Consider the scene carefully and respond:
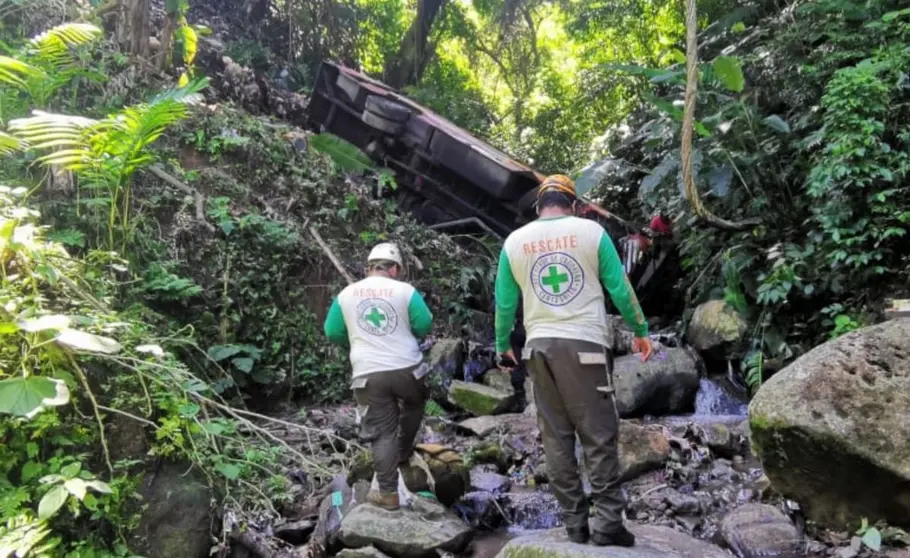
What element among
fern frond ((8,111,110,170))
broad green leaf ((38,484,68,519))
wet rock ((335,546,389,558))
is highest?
fern frond ((8,111,110,170))

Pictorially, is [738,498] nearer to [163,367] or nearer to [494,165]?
[163,367]

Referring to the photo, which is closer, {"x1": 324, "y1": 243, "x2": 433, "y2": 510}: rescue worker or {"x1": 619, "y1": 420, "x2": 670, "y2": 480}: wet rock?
{"x1": 324, "y1": 243, "x2": 433, "y2": 510}: rescue worker

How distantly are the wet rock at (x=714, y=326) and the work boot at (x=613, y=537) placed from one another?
17.0 ft

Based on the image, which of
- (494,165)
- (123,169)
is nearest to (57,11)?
(123,169)

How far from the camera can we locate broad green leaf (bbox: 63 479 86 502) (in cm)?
303

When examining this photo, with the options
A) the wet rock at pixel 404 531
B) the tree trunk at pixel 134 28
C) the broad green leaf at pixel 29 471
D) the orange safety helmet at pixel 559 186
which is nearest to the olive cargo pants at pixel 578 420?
the orange safety helmet at pixel 559 186

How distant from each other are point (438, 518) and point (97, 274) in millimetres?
3385

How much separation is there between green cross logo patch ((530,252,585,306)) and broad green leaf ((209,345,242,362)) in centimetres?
445

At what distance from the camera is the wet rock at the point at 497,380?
325 inches

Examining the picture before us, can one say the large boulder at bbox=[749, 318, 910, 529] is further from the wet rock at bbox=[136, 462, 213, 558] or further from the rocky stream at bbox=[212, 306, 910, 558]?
the wet rock at bbox=[136, 462, 213, 558]

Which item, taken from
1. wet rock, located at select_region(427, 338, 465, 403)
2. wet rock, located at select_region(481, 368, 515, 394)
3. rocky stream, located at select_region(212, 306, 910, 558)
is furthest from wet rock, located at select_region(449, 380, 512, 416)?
wet rock, located at select_region(481, 368, 515, 394)

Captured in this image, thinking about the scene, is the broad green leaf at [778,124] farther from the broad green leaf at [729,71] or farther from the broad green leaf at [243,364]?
the broad green leaf at [243,364]

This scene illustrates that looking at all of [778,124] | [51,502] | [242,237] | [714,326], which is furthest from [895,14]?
[51,502]

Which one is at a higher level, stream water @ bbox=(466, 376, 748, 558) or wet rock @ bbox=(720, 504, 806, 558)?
wet rock @ bbox=(720, 504, 806, 558)
